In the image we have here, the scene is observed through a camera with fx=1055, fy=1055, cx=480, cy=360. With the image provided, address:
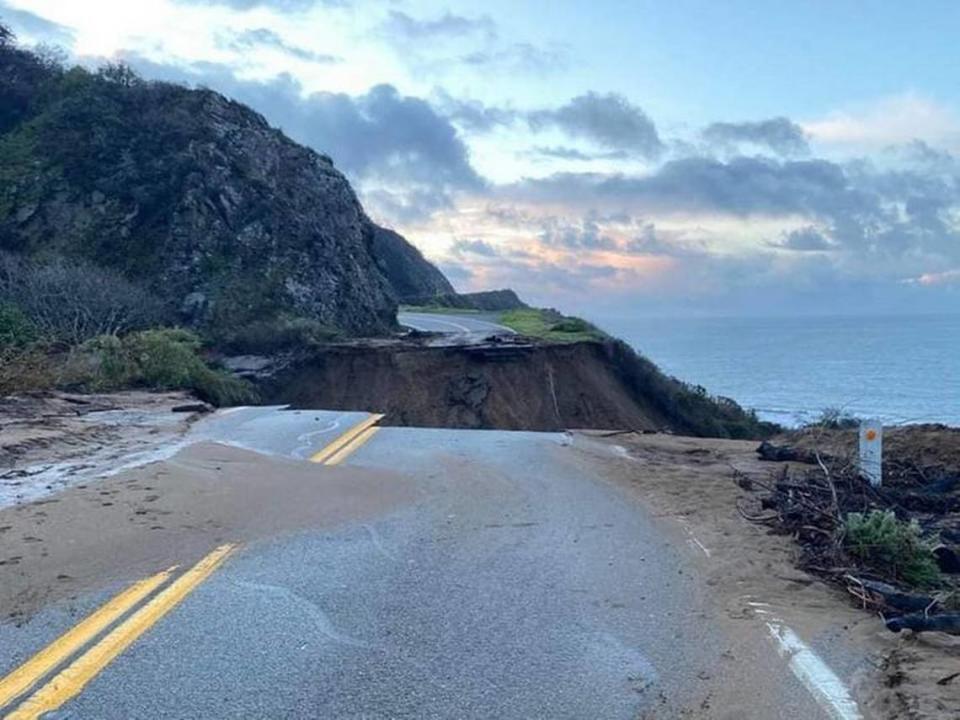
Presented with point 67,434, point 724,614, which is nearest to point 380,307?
point 67,434

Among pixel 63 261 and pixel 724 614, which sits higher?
pixel 63 261

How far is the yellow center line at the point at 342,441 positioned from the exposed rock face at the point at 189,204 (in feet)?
73.8

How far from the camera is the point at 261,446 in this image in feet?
43.5

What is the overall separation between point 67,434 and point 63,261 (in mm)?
24183

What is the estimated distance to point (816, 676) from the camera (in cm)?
511

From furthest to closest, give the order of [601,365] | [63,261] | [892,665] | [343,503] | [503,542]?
[601,365] < [63,261] < [343,503] < [503,542] < [892,665]

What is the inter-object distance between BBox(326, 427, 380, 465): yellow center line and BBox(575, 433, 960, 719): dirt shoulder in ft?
10.6

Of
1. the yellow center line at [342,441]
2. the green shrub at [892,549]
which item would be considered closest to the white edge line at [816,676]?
the green shrub at [892,549]

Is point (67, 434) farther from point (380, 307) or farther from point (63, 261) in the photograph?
point (380, 307)

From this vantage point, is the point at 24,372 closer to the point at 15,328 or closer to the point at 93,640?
the point at 15,328

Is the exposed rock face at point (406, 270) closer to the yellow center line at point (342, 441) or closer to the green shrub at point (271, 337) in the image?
the green shrub at point (271, 337)

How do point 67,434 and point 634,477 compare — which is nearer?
point 634,477

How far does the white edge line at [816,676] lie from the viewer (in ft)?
15.4

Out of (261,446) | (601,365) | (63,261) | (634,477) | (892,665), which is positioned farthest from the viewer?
(601,365)
